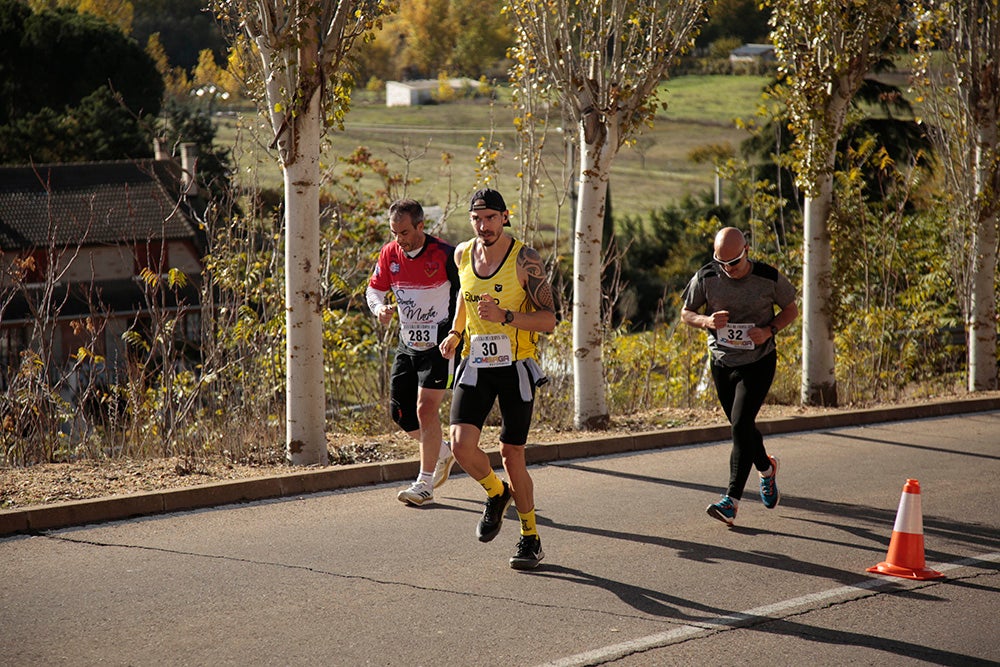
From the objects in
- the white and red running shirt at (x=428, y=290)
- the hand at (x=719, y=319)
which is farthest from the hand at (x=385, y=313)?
the hand at (x=719, y=319)

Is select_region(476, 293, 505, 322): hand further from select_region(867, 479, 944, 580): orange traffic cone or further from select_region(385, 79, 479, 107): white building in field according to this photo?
select_region(385, 79, 479, 107): white building in field

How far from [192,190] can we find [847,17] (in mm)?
7342

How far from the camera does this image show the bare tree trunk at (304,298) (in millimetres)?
9523

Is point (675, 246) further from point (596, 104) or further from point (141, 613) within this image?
point (141, 613)

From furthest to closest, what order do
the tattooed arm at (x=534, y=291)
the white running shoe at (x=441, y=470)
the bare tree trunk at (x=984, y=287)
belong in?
the bare tree trunk at (x=984, y=287), the white running shoe at (x=441, y=470), the tattooed arm at (x=534, y=291)

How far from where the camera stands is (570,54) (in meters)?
11.7

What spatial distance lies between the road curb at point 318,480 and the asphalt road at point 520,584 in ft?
0.54

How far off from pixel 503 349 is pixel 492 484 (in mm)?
935

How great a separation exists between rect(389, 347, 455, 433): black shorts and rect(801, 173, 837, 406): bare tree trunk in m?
6.36

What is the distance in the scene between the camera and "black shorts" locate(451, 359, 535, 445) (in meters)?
7.08

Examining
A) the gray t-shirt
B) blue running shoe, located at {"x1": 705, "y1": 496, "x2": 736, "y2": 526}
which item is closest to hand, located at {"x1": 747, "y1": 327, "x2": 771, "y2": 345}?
the gray t-shirt

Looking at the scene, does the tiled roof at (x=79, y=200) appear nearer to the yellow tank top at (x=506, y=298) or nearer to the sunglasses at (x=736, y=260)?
the sunglasses at (x=736, y=260)

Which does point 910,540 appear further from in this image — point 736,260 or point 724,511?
point 736,260

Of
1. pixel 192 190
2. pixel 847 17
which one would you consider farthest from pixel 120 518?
pixel 847 17
